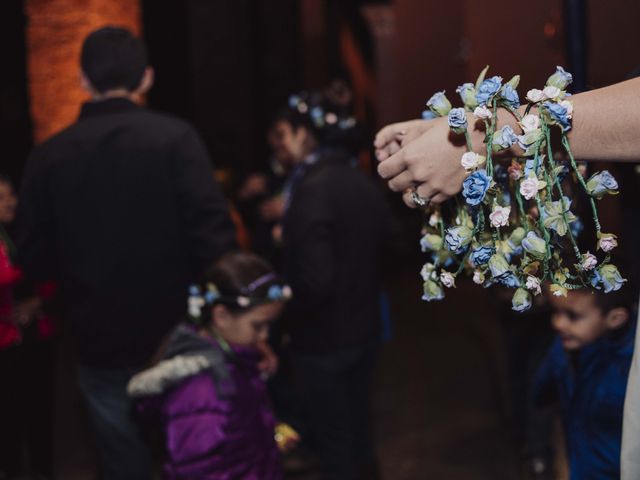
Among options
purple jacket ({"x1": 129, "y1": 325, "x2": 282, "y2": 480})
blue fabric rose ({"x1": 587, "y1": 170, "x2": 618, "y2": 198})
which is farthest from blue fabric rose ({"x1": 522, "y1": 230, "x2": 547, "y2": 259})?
purple jacket ({"x1": 129, "y1": 325, "x2": 282, "y2": 480})

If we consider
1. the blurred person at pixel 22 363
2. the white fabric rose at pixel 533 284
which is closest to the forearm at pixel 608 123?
the white fabric rose at pixel 533 284

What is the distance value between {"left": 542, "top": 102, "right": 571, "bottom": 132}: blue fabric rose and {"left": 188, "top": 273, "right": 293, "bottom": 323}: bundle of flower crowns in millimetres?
1706

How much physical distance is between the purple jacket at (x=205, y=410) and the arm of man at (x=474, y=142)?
1.30m

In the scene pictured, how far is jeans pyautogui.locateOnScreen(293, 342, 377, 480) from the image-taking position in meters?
3.76

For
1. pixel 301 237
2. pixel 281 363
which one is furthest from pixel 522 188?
pixel 281 363

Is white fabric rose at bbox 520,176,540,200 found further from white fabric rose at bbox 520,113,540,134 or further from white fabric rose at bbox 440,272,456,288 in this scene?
white fabric rose at bbox 440,272,456,288

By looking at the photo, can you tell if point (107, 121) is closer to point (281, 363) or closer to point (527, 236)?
point (527, 236)

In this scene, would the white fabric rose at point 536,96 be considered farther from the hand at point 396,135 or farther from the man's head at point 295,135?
the man's head at point 295,135

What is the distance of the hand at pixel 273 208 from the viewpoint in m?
5.06

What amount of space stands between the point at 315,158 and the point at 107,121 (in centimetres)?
111

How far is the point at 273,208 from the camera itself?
5066mm

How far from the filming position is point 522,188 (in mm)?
1330

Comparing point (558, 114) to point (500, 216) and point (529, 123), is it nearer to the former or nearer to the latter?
point (529, 123)

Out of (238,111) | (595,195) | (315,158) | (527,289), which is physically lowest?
(238,111)
